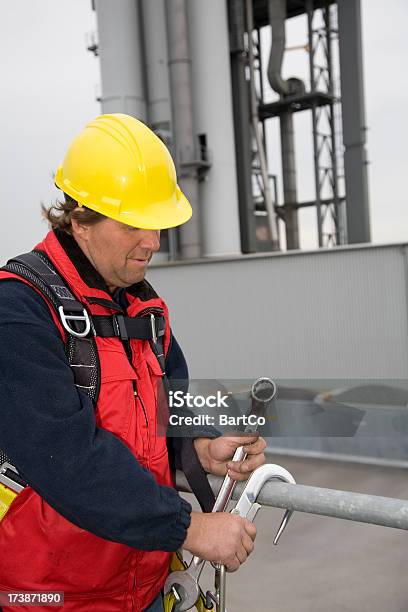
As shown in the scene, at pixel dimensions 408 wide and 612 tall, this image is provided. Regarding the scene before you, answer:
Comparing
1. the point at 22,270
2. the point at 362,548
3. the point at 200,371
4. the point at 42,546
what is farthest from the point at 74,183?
the point at 200,371

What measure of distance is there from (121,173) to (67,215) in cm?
18

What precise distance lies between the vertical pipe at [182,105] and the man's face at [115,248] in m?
12.0

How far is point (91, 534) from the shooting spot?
1309 mm

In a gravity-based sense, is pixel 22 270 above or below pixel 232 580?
above

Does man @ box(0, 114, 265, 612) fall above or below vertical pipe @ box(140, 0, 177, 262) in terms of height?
below

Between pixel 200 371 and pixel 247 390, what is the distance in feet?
21.2

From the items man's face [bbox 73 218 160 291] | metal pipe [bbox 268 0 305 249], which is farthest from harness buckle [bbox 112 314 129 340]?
metal pipe [bbox 268 0 305 249]

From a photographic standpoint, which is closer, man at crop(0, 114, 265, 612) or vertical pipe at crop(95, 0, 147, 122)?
man at crop(0, 114, 265, 612)

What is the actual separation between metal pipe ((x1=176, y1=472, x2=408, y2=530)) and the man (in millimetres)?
107

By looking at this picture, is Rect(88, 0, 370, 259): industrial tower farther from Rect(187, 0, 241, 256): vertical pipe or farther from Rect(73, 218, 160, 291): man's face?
Rect(73, 218, 160, 291): man's face

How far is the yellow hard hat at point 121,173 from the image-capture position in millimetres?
1423

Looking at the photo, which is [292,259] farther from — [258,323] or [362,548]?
[362,548]

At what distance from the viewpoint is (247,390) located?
1184 millimetres

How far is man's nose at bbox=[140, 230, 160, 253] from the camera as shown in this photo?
1463 millimetres
